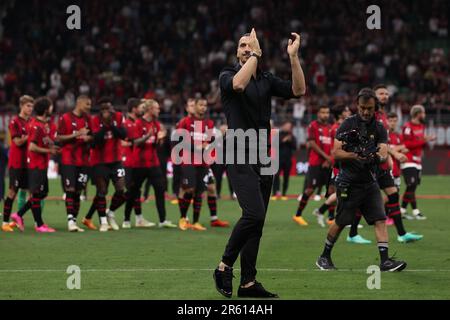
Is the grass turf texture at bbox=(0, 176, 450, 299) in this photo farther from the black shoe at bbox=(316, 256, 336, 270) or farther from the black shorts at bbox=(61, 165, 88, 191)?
the black shorts at bbox=(61, 165, 88, 191)

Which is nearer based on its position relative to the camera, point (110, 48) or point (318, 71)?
point (318, 71)

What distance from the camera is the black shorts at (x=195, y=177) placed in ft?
59.0

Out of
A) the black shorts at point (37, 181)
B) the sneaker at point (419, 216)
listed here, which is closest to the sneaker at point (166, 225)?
the black shorts at point (37, 181)

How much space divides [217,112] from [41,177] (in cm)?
2060

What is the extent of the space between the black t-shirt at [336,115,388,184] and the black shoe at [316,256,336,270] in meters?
0.99

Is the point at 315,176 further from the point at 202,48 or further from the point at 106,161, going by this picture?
the point at 202,48

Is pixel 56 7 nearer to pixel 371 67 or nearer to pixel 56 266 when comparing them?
pixel 371 67

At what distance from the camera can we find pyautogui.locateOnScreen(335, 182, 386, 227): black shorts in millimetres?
12242

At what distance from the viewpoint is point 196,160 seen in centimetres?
1808

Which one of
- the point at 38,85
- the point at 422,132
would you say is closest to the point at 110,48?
the point at 38,85

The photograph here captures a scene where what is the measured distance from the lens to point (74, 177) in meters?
17.4

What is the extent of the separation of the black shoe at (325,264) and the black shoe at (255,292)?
7.28ft

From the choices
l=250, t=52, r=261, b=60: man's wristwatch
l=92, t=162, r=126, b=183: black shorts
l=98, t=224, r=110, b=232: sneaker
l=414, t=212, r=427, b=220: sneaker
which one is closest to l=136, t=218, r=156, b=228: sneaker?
l=98, t=224, r=110, b=232: sneaker

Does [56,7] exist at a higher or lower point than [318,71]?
higher
